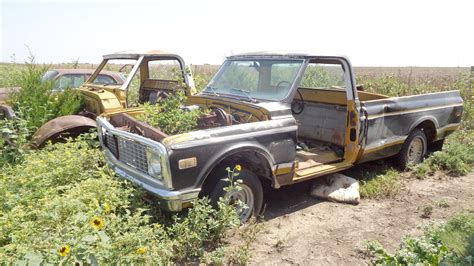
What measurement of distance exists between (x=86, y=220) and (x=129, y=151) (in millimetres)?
1334

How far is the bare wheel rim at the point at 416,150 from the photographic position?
21.3 feet

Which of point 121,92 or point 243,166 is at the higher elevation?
point 121,92

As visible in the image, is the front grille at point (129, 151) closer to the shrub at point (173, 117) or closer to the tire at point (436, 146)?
the shrub at point (173, 117)

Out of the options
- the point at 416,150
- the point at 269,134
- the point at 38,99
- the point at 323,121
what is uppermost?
the point at 38,99

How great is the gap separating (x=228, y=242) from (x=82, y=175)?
6.16ft

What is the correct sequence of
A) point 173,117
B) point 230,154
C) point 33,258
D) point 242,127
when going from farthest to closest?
1. point 173,117
2. point 242,127
3. point 230,154
4. point 33,258

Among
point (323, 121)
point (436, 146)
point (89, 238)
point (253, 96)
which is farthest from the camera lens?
point (436, 146)

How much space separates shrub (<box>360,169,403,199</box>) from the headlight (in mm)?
3219

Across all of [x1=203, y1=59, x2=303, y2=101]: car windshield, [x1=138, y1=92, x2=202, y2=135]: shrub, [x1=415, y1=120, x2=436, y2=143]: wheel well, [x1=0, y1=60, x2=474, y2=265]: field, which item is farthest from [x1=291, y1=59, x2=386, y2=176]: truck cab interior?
[x1=138, y1=92, x2=202, y2=135]: shrub

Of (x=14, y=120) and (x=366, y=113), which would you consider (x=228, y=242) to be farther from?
(x=14, y=120)

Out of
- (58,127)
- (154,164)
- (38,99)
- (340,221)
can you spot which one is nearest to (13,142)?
(58,127)

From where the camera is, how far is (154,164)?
12.2ft

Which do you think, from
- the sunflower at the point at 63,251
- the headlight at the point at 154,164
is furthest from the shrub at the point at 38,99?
the sunflower at the point at 63,251

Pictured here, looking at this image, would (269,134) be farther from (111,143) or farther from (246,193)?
(111,143)
